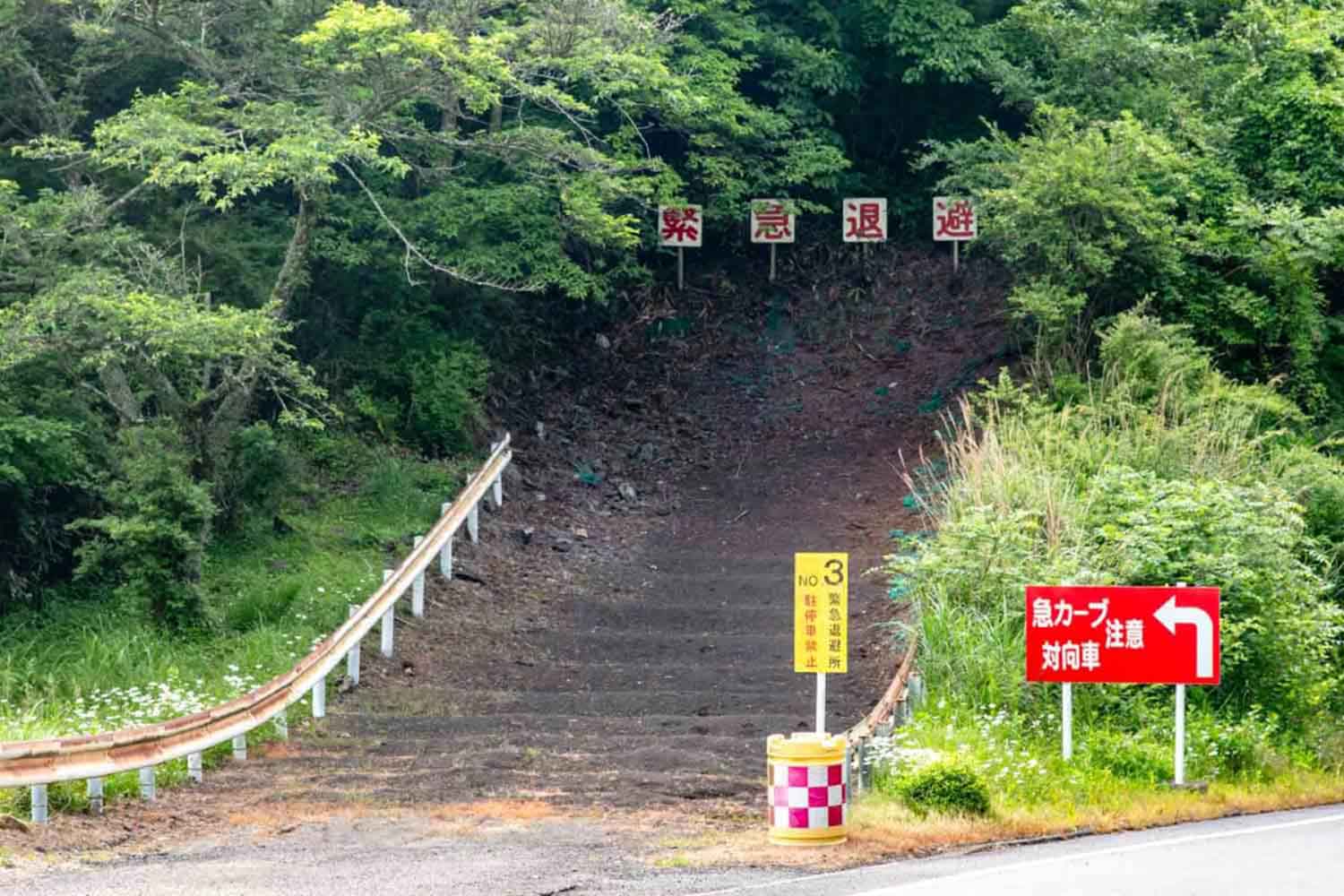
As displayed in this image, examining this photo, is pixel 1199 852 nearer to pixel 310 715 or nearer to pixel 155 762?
pixel 155 762

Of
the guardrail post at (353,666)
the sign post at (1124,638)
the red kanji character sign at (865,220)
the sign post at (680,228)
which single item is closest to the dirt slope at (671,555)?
the guardrail post at (353,666)

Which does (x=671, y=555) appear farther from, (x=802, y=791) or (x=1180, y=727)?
(x=802, y=791)

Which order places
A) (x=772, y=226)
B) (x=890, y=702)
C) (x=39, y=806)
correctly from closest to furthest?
(x=39, y=806) → (x=890, y=702) → (x=772, y=226)

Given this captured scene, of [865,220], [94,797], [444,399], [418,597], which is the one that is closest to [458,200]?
[444,399]

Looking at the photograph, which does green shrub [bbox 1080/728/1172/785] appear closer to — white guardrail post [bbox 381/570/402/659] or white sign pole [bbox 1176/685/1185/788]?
white sign pole [bbox 1176/685/1185/788]

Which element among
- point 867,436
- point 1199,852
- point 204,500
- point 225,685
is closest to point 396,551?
point 204,500

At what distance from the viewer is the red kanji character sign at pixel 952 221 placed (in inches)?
1134

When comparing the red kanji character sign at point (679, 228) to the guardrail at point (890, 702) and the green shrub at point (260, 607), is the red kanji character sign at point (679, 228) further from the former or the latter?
the guardrail at point (890, 702)

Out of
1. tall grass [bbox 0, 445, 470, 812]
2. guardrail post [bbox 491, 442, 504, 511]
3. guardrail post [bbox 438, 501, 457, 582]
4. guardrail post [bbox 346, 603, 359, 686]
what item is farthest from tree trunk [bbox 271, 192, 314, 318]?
guardrail post [bbox 346, 603, 359, 686]

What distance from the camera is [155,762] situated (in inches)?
473

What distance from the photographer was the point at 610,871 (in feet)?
31.3

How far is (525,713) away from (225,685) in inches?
107

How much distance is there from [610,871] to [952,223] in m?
21.0

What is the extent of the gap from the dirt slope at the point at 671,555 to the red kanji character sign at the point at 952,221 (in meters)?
0.69
